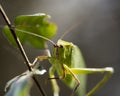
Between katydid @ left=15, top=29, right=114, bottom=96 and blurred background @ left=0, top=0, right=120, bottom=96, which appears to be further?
blurred background @ left=0, top=0, right=120, bottom=96

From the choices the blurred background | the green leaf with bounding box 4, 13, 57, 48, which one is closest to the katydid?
the green leaf with bounding box 4, 13, 57, 48

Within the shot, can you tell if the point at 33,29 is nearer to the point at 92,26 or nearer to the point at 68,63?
the point at 68,63

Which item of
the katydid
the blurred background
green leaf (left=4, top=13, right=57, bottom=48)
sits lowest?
the blurred background

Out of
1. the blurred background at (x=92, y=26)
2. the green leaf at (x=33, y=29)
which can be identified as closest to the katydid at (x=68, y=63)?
the green leaf at (x=33, y=29)

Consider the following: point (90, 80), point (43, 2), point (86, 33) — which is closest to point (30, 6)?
point (43, 2)

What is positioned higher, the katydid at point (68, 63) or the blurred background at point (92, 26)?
the katydid at point (68, 63)

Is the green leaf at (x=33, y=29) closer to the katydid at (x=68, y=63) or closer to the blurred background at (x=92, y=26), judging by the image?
the katydid at (x=68, y=63)

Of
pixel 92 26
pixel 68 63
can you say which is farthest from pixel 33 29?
pixel 92 26

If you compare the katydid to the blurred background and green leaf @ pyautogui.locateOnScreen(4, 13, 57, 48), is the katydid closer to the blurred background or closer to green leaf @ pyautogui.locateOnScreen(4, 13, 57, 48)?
green leaf @ pyautogui.locateOnScreen(4, 13, 57, 48)

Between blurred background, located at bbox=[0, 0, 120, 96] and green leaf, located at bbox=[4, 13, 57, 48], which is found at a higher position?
green leaf, located at bbox=[4, 13, 57, 48]
